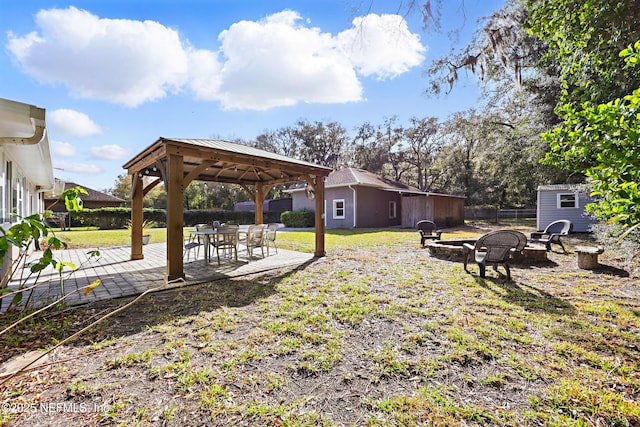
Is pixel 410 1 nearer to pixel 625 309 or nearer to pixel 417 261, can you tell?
pixel 625 309

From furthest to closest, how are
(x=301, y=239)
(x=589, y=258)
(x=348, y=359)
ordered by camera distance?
1. (x=301, y=239)
2. (x=589, y=258)
3. (x=348, y=359)

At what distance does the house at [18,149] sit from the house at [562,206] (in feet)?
59.3

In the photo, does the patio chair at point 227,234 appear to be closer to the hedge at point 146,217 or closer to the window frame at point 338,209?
the window frame at point 338,209

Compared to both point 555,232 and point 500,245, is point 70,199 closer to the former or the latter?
point 500,245

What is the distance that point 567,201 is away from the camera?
14.1 metres

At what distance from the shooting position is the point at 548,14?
16.9 ft

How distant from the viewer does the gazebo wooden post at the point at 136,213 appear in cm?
748

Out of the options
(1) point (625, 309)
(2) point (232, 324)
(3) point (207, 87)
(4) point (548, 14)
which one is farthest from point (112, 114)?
(1) point (625, 309)

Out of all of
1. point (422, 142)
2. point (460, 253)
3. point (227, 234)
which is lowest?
point (460, 253)

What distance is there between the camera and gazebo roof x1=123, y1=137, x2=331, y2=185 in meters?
5.47

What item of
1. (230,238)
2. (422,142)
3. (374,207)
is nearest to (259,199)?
(230,238)

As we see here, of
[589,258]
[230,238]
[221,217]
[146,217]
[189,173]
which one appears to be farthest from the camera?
[221,217]

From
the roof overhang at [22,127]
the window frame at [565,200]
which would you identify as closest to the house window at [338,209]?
the window frame at [565,200]

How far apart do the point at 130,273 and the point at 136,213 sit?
2.12m
